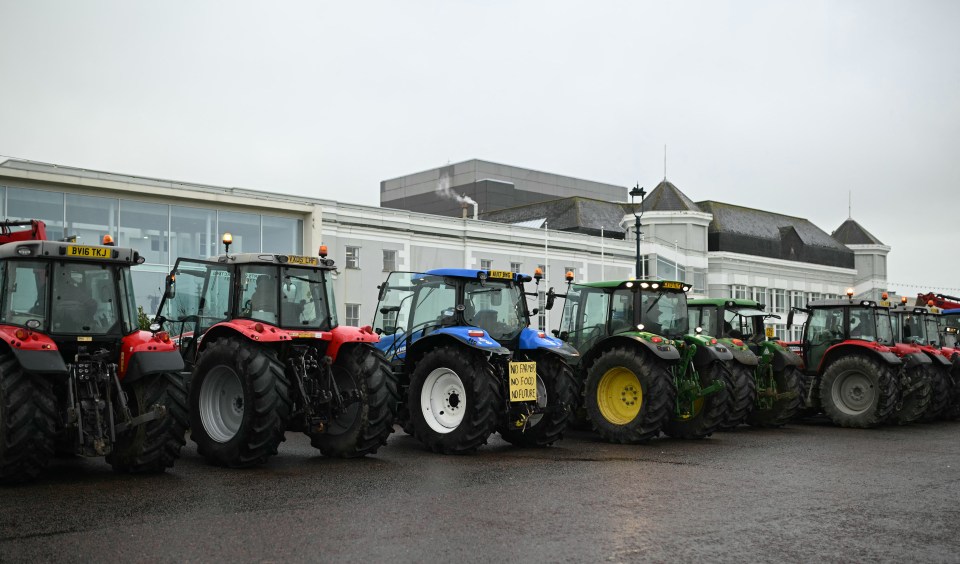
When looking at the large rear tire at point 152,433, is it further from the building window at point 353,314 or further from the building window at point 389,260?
the building window at point 389,260

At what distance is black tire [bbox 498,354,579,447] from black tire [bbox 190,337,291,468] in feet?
12.0

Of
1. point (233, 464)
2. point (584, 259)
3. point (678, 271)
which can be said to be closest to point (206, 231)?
point (584, 259)

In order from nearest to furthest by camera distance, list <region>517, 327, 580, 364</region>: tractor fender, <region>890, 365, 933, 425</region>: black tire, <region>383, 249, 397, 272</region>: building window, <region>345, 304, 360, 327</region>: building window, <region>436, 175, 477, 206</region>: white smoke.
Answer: <region>517, 327, 580, 364</region>: tractor fender, <region>890, 365, 933, 425</region>: black tire, <region>345, 304, 360, 327</region>: building window, <region>383, 249, 397, 272</region>: building window, <region>436, 175, 477, 206</region>: white smoke

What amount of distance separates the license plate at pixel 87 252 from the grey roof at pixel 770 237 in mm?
58717

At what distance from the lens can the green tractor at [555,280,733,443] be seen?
14375mm

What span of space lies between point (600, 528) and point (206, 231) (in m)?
29.0

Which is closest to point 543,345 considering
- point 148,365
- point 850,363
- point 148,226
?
point 148,365

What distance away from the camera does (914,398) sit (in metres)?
19.3

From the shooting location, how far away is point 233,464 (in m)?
11.0

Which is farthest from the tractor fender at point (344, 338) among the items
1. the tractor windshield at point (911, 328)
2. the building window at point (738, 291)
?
the building window at point (738, 291)

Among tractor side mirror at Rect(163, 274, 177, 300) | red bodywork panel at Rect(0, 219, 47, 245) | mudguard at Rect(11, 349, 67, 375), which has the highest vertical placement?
red bodywork panel at Rect(0, 219, 47, 245)

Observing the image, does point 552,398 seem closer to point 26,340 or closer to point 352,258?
point 26,340

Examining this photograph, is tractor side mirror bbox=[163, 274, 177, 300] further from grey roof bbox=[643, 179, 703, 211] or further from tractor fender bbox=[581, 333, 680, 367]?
grey roof bbox=[643, 179, 703, 211]

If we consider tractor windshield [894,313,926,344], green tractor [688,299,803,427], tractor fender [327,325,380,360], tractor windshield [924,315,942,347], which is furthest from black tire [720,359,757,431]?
tractor windshield [924,315,942,347]
